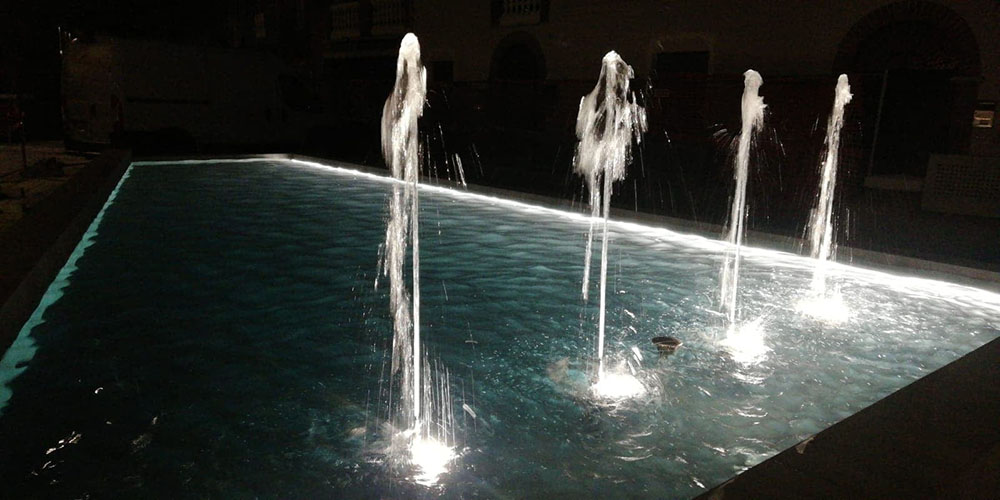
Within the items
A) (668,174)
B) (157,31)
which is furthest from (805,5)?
(157,31)

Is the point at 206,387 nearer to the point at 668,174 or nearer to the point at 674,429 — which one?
the point at 674,429

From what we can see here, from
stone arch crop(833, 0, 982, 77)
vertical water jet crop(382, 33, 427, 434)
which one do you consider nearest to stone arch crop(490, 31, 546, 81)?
stone arch crop(833, 0, 982, 77)

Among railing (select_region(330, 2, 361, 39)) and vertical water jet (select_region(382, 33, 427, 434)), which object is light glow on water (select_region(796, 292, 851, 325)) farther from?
railing (select_region(330, 2, 361, 39))

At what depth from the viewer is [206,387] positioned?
369 cm

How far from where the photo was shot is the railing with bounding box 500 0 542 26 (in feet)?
57.7

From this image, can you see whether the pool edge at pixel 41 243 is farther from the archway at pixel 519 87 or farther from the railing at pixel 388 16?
the railing at pixel 388 16

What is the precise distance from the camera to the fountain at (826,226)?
18.1 feet

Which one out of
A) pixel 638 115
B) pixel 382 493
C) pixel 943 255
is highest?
pixel 638 115

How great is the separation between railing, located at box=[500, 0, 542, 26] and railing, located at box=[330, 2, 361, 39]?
9059 millimetres

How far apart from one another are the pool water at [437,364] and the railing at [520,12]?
38.1 ft

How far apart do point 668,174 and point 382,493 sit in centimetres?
1169

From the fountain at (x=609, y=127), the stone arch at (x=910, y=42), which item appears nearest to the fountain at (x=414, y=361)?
the fountain at (x=609, y=127)

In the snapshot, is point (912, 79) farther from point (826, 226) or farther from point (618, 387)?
point (618, 387)

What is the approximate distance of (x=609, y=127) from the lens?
1187 cm
